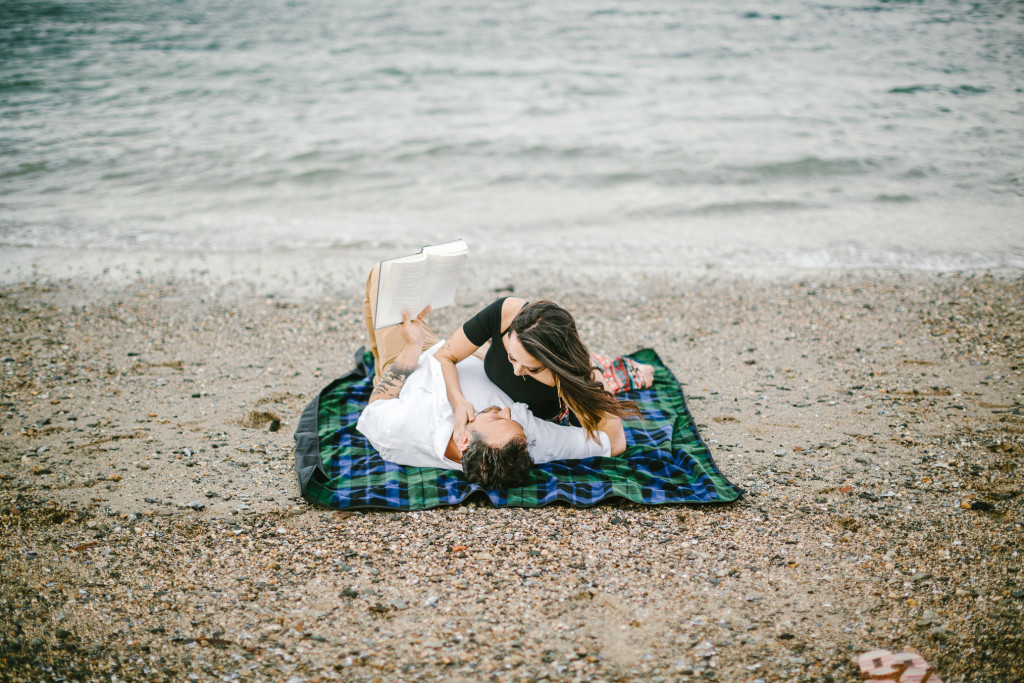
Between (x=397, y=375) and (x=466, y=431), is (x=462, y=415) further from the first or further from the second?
(x=397, y=375)

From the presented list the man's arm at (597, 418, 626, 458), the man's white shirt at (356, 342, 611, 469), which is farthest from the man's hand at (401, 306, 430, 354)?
the man's arm at (597, 418, 626, 458)

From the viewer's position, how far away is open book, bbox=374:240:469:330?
4.52 metres

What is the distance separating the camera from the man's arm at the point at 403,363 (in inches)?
190

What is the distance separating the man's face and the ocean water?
5084 mm

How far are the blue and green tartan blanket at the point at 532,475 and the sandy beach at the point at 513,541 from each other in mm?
102

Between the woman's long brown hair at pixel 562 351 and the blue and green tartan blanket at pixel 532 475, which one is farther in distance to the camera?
the blue and green tartan blanket at pixel 532 475

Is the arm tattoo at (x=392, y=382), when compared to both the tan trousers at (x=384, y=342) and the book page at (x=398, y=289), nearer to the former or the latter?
the tan trousers at (x=384, y=342)

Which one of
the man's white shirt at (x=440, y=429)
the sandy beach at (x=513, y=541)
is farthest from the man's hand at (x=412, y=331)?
the sandy beach at (x=513, y=541)

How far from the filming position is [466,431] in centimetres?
427

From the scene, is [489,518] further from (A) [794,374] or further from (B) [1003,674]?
(A) [794,374]

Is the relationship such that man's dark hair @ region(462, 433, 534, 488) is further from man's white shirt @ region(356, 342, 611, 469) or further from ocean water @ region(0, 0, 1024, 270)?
ocean water @ region(0, 0, 1024, 270)

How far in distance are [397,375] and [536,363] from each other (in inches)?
53.4

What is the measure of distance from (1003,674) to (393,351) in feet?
12.7

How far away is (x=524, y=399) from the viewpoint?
4.44 m
